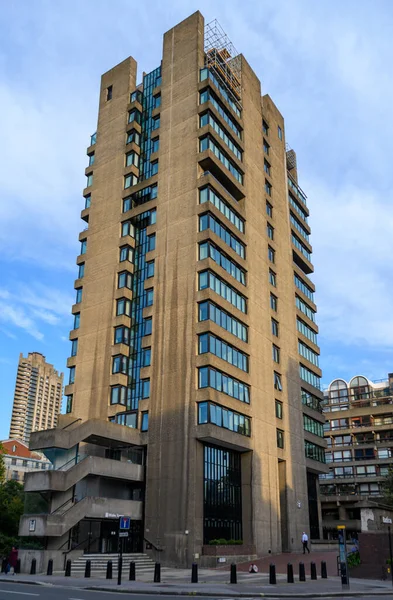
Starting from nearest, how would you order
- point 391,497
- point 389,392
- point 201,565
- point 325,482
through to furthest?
point 201,565, point 391,497, point 325,482, point 389,392

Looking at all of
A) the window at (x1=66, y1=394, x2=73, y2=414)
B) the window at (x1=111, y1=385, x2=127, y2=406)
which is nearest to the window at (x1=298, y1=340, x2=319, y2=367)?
the window at (x1=111, y1=385, x2=127, y2=406)

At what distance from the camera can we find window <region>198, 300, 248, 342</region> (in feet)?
153

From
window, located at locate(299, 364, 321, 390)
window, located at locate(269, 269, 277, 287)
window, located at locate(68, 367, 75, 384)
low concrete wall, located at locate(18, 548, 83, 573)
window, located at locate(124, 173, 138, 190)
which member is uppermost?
window, located at locate(124, 173, 138, 190)

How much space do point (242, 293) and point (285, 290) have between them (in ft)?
45.7

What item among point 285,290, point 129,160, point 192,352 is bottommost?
point 192,352

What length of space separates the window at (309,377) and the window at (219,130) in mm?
26505

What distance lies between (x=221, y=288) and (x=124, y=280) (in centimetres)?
1033

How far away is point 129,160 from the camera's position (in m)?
59.0

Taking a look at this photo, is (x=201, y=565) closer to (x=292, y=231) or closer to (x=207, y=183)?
(x=207, y=183)

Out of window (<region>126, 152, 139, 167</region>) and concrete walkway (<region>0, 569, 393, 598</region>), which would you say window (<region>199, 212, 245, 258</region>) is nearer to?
window (<region>126, 152, 139, 167</region>)

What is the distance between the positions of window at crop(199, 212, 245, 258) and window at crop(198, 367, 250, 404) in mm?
12798

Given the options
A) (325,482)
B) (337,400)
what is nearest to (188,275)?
(325,482)

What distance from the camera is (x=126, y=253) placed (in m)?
55.1

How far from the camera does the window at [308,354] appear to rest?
68312mm
